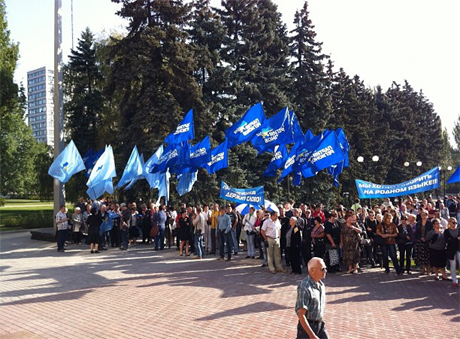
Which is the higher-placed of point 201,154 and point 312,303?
point 201,154

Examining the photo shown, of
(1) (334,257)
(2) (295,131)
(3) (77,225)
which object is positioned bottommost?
(1) (334,257)

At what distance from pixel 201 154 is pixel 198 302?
32.8 ft

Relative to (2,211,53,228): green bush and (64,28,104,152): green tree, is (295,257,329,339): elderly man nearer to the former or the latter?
(2,211,53,228): green bush

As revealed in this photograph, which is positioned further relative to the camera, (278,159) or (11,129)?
(11,129)

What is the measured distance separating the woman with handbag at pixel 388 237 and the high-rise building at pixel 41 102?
160 metres

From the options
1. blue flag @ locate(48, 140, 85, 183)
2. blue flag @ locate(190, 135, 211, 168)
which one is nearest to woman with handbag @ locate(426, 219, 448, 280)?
blue flag @ locate(190, 135, 211, 168)

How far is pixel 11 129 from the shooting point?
44.8 meters

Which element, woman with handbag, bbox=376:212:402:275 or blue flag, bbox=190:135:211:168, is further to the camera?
blue flag, bbox=190:135:211:168

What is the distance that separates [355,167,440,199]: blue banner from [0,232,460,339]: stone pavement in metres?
3.20

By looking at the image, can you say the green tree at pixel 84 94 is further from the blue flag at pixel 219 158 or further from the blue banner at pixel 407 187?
the blue banner at pixel 407 187

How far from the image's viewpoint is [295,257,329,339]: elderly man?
4.92m

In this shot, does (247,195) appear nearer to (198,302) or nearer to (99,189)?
(99,189)

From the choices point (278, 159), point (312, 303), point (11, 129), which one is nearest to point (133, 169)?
point (278, 159)

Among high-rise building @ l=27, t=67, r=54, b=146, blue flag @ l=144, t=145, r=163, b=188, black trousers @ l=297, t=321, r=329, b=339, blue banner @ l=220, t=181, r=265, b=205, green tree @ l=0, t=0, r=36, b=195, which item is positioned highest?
high-rise building @ l=27, t=67, r=54, b=146
